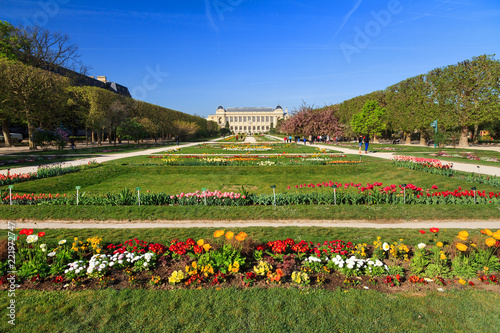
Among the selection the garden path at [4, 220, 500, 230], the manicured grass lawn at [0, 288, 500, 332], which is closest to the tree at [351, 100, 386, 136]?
the garden path at [4, 220, 500, 230]

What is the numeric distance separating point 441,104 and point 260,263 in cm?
3597

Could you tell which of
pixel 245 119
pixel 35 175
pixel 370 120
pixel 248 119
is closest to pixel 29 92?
pixel 35 175

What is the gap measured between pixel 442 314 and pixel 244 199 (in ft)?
19.6

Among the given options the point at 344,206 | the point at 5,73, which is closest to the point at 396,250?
the point at 344,206

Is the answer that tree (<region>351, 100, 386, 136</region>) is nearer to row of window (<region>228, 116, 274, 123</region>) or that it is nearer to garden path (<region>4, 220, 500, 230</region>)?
garden path (<region>4, 220, 500, 230</region>)

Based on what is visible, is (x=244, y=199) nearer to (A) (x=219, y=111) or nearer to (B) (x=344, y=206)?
(B) (x=344, y=206)

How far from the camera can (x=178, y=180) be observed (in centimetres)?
1312

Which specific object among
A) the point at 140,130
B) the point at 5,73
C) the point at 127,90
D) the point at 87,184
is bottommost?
the point at 87,184

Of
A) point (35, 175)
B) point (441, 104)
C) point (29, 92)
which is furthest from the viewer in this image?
point (441, 104)

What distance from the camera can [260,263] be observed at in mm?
4070

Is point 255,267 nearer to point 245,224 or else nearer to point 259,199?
point 245,224

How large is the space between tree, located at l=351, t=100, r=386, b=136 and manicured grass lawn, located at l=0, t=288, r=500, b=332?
37.2m

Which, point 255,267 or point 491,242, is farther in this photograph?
point 255,267

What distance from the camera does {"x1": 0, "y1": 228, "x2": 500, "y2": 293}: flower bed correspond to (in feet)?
12.8
